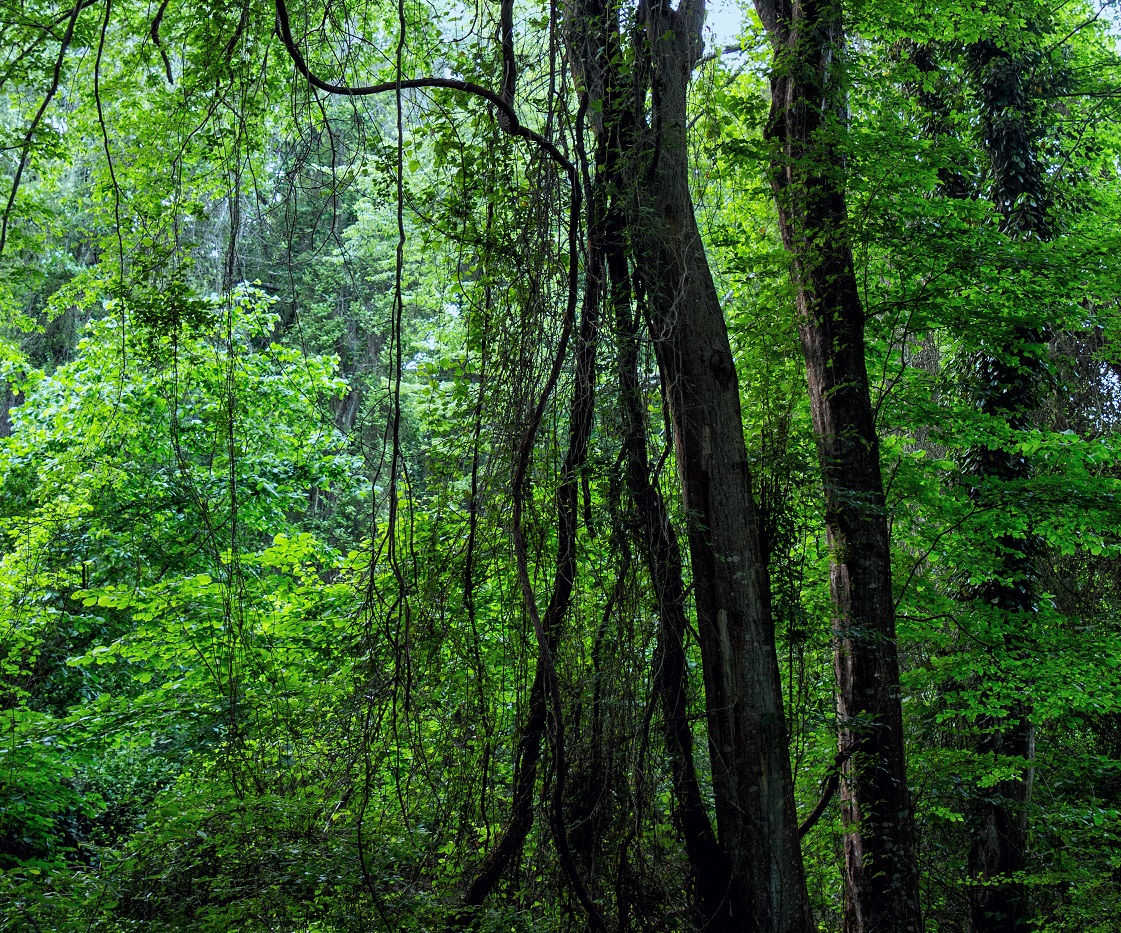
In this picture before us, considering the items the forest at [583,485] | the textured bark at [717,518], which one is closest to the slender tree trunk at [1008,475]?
the forest at [583,485]

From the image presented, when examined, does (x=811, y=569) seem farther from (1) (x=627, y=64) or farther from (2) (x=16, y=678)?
(2) (x=16, y=678)

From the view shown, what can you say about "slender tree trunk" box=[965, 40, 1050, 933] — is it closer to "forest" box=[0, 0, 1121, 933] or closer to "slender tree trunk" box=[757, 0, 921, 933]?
"forest" box=[0, 0, 1121, 933]

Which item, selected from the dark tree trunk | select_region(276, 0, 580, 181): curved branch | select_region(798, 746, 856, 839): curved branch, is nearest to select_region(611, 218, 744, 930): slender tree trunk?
the dark tree trunk

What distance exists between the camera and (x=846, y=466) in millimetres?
5332

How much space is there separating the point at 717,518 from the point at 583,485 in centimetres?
86

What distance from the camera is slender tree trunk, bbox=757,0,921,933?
484 cm

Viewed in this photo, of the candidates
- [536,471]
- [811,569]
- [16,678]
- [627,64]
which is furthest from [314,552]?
[627,64]

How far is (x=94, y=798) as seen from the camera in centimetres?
727

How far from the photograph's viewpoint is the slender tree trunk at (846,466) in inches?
191

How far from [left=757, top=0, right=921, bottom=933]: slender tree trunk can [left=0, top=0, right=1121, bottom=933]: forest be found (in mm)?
30

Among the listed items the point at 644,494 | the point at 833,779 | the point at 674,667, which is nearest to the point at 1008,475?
the point at 833,779

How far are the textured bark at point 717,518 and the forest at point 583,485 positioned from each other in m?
0.02

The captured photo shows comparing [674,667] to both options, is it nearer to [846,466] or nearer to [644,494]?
[644,494]

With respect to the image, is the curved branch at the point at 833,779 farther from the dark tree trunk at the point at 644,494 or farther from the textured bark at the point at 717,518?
the dark tree trunk at the point at 644,494
